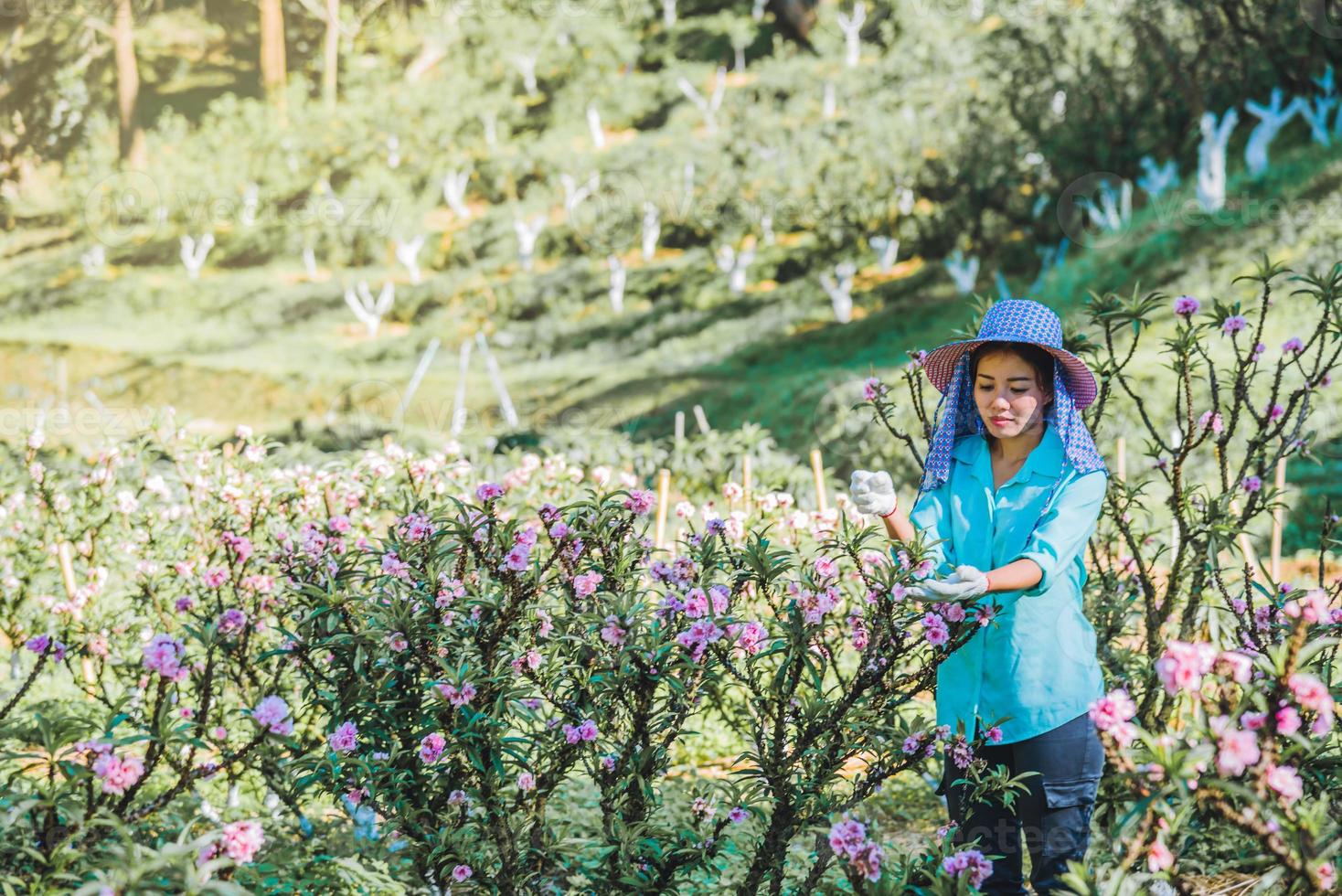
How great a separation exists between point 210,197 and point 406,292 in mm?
1965

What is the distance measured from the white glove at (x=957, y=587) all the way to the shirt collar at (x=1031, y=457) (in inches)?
12.0

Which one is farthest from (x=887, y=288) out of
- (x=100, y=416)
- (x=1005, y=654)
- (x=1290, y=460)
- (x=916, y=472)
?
(x=1005, y=654)

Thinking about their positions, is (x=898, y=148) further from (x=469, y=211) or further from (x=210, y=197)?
(x=210, y=197)

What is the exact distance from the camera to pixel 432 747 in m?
1.81

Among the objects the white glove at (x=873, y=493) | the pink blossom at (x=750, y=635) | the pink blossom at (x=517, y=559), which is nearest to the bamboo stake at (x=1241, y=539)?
the white glove at (x=873, y=493)

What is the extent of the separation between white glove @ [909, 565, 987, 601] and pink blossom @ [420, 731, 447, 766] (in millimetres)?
825

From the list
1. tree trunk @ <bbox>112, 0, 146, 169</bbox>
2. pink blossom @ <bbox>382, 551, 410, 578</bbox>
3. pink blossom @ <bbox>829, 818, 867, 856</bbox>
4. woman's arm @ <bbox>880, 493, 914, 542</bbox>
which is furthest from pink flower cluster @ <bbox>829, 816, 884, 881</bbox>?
tree trunk @ <bbox>112, 0, 146, 169</bbox>

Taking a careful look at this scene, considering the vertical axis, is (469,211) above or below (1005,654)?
above

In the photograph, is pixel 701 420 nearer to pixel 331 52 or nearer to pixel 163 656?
pixel 331 52

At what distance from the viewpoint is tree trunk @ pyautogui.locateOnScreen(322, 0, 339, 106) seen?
9.44 metres

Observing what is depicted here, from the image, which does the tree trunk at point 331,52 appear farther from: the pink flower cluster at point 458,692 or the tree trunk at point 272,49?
the pink flower cluster at point 458,692

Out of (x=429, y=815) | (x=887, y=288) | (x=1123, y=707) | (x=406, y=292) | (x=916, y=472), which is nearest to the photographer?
(x=1123, y=707)

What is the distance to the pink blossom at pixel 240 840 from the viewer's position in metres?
1.30

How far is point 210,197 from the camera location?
372 inches
